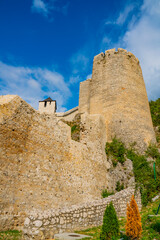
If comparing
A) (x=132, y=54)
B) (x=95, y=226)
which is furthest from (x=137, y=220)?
(x=132, y=54)

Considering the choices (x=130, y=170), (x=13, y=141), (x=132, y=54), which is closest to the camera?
(x=13, y=141)

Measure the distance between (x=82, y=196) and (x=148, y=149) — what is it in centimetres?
824

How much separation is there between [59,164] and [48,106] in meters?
38.3

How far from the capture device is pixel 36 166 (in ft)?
26.3

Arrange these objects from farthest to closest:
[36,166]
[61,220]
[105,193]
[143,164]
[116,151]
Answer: [116,151] → [143,164] → [105,193] → [36,166] → [61,220]

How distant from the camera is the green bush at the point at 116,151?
46.0 ft

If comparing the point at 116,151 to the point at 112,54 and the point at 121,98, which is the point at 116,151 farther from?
the point at 112,54

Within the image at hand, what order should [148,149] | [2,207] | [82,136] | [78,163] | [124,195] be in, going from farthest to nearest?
[148,149] < [82,136] < [78,163] < [124,195] < [2,207]

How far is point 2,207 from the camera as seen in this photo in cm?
623

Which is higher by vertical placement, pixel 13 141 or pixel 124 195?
pixel 13 141

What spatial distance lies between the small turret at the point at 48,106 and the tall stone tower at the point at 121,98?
25.7 meters

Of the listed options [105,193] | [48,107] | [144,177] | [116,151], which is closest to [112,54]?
[116,151]

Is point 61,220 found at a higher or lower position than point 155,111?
lower

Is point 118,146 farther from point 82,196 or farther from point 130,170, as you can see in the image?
point 82,196
